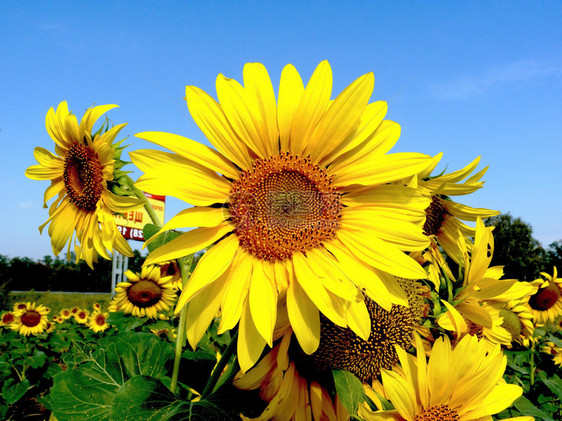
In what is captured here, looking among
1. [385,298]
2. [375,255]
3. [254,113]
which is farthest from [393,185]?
[254,113]

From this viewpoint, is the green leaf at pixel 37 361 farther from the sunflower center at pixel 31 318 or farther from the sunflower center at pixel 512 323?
the sunflower center at pixel 512 323

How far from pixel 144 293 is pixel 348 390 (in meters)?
5.45

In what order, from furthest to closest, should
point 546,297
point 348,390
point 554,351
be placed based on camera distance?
1. point 546,297
2. point 554,351
3. point 348,390

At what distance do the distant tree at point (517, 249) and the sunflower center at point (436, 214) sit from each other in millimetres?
34950

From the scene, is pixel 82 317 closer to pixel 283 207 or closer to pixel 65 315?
pixel 65 315

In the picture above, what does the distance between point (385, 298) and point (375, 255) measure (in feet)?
0.44

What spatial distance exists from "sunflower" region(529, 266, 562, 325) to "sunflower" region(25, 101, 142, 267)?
709 cm

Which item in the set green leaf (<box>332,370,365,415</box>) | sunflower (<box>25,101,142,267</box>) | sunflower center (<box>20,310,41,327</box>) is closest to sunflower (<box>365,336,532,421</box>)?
green leaf (<box>332,370,365,415</box>)

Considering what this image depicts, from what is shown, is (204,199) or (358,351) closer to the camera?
(204,199)

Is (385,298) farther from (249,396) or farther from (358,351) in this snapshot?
(249,396)

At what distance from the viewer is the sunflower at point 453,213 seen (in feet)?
6.81

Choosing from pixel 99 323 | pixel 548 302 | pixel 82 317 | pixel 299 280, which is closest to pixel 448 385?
pixel 299 280

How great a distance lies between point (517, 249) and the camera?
36031 millimetres

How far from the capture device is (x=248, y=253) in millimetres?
1313
